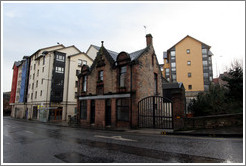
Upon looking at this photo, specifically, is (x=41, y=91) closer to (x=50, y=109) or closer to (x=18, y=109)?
(x=50, y=109)

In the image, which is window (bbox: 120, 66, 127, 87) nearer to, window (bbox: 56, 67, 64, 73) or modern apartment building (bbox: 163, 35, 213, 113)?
window (bbox: 56, 67, 64, 73)

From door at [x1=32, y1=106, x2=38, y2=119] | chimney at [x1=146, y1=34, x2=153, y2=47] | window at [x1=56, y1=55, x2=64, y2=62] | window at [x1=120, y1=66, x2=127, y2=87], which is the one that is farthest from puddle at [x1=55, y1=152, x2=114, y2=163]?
door at [x1=32, y1=106, x2=38, y2=119]

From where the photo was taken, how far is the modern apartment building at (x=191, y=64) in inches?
1657

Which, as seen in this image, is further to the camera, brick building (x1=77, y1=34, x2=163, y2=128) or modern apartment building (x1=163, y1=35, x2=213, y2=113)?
modern apartment building (x1=163, y1=35, x2=213, y2=113)

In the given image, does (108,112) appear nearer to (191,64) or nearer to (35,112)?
(35,112)

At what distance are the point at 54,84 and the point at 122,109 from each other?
22.6m

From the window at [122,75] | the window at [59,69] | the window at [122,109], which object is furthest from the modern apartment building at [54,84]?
the window at [122,75]

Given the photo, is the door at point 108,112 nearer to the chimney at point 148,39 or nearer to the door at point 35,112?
the chimney at point 148,39

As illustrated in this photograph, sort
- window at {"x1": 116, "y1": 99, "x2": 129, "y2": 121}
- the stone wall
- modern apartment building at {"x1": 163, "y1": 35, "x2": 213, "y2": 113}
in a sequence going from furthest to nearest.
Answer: modern apartment building at {"x1": 163, "y1": 35, "x2": 213, "y2": 113}, window at {"x1": 116, "y1": 99, "x2": 129, "y2": 121}, the stone wall

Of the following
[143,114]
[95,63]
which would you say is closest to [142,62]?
[143,114]

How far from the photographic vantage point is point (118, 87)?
1670 cm

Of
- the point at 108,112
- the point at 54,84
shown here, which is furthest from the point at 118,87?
the point at 54,84

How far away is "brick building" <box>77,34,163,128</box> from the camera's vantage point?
52.3 feet

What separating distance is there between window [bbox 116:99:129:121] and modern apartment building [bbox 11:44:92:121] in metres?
18.9
